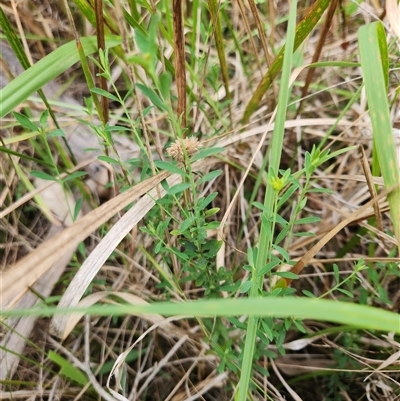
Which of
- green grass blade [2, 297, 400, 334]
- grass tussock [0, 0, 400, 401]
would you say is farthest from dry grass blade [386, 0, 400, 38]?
green grass blade [2, 297, 400, 334]

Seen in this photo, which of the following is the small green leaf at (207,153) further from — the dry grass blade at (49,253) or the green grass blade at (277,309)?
the green grass blade at (277,309)

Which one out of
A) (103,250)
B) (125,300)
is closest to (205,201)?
(103,250)

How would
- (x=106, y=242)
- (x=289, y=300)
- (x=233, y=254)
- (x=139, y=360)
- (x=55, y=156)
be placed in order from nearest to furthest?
(x=289, y=300), (x=106, y=242), (x=139, y=360), (x=233, y=254), (x=55, y=156)

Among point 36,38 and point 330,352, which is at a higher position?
point 36,38

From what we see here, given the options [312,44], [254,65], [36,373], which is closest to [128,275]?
[36,373]

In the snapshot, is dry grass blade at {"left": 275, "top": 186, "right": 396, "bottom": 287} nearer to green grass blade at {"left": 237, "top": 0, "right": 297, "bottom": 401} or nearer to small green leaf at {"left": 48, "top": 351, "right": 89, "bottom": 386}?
green grass blade at {"left": 237, "top": 0, "right": 297, "bottom": 401}

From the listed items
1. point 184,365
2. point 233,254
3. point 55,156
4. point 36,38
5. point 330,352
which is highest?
point 36,38

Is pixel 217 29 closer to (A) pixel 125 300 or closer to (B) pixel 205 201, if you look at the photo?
(B) pixel 205 201

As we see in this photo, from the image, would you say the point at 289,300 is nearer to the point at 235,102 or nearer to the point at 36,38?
the point at 235,102
